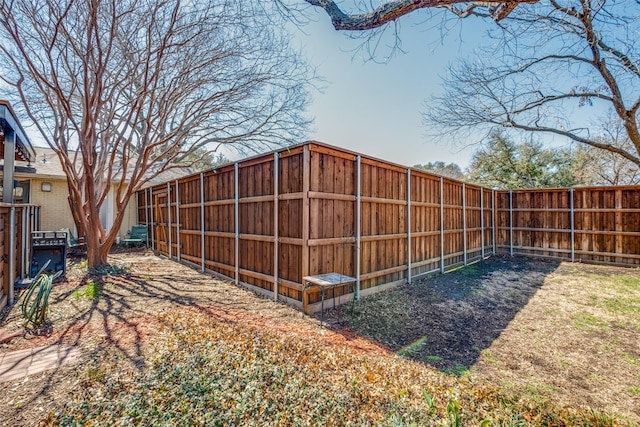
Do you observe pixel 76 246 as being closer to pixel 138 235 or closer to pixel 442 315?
pixel 138 235

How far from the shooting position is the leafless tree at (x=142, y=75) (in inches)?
191

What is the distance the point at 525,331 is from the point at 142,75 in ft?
26.2

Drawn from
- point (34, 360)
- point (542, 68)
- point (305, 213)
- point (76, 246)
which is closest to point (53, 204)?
point (76, 246)

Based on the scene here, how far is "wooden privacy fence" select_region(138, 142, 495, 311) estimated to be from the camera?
14.4 ft

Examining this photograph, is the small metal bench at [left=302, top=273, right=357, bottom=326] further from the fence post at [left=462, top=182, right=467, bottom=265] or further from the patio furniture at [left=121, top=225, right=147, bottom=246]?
the patio furniture at [left=121, top=225, right=147, bottom=246]

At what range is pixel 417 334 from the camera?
12.4 feet

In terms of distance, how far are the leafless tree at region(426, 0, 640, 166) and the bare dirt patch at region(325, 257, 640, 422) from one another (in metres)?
4.10

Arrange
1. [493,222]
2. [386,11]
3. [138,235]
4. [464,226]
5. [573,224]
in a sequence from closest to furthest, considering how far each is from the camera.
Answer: [386,11] → [464,226] → [573,224] → [493,222] → [138,235]

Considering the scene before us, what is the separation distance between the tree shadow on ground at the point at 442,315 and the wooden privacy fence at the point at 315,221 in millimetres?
402

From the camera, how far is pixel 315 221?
4.29 meters

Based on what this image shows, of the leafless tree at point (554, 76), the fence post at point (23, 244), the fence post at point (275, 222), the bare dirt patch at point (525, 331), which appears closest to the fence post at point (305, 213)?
the fence post at point (275, 222)

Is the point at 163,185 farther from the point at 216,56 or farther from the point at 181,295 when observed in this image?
the point at 181,295

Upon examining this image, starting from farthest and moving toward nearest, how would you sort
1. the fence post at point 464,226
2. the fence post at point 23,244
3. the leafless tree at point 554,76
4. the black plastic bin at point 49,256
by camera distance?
the fence post at point 464,226 → the leafless tree at point 554,76 → the black plastic bin at point 49,256 → the fence post at point 23,244

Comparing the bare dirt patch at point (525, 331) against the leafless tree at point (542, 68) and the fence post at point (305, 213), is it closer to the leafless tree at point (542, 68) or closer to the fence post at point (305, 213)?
the fence post at point (305, 213)
